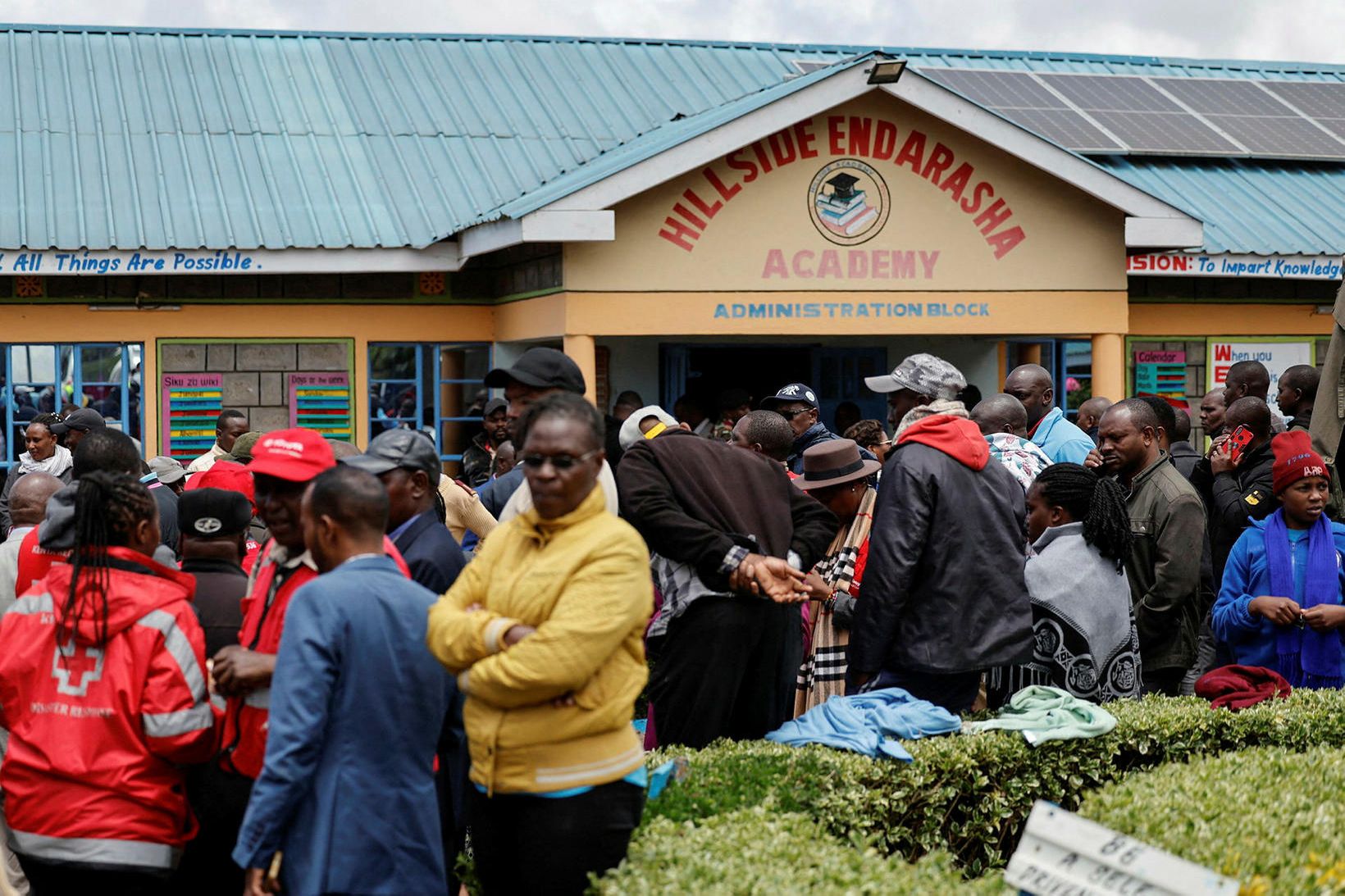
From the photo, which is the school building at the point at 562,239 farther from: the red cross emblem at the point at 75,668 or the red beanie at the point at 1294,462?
the red cross emblem at the point at 75,668

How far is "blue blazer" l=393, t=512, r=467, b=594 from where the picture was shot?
4.74 meters

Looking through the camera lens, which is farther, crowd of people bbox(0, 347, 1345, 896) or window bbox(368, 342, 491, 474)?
window bbox(368, 342, 491, 474)

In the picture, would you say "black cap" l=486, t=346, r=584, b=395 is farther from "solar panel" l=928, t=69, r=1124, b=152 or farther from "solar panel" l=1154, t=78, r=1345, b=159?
"solar panel" l=1154, t=78, r=1345, b=159

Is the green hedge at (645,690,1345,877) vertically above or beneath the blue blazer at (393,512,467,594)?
beneath

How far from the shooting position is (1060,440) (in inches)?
317

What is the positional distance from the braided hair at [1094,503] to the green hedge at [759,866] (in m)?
2.07

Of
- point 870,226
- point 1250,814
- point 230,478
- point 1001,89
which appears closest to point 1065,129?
point 1001,89

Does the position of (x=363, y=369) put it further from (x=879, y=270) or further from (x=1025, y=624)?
(x=1025, y=624)

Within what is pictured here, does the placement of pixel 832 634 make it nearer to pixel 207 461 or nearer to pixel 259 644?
pixel 259 644

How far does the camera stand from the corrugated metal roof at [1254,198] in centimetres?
1409

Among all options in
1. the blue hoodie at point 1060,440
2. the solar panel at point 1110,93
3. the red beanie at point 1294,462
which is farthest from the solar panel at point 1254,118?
the red beanie at point 1294,462

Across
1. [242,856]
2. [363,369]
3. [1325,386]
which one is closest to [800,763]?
[242,856]

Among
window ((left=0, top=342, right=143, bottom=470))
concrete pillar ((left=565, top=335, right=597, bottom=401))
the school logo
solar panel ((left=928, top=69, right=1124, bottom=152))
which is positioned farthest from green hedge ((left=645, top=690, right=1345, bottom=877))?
solar panel ((left=928, top=69, right=1124, bottom=152))

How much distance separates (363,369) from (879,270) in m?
4.38
